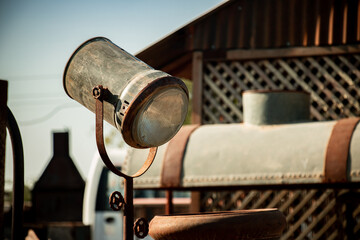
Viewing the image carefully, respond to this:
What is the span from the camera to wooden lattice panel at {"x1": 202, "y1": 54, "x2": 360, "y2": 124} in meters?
7.63

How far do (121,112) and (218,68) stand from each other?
518cm

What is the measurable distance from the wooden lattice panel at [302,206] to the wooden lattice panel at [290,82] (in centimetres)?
107

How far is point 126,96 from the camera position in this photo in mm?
3174

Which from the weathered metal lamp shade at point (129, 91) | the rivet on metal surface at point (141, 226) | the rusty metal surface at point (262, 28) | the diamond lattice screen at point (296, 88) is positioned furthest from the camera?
the rusty metal surface at point (262, 28)

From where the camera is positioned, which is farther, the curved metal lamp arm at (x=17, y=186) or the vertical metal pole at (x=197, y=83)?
the vertical metal pole at (x=197, y=83)

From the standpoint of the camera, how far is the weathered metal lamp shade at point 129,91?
316 centimetres

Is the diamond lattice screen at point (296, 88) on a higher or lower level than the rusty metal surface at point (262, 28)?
lower

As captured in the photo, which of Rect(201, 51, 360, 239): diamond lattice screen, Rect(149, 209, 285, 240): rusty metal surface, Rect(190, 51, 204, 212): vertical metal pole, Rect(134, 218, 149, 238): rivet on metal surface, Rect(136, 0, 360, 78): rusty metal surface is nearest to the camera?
Rect(149, 209, 285, 240): rusty metal surface

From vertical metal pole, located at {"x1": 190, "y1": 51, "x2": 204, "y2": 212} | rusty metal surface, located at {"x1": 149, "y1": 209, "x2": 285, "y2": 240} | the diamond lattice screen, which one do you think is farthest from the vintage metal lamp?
vertical metal pole, located at {"x1": 190, "y1": 51, "x2": 204, "y2": 212}

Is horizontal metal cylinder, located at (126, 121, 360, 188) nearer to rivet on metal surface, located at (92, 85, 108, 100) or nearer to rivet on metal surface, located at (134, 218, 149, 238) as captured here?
rivet on metal surface, located at (134, 218, 149, 238)

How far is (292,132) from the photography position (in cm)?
559

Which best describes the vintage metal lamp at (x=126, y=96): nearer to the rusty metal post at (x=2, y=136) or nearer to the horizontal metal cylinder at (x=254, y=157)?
the rusty metal post at (x=2, y=136)

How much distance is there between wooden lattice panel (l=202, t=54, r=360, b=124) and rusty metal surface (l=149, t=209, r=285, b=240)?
15.4 feet

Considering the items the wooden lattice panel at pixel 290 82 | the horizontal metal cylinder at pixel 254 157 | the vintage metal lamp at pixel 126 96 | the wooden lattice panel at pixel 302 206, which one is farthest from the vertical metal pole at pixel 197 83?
the vintage metal lamp at pixel 126 96
